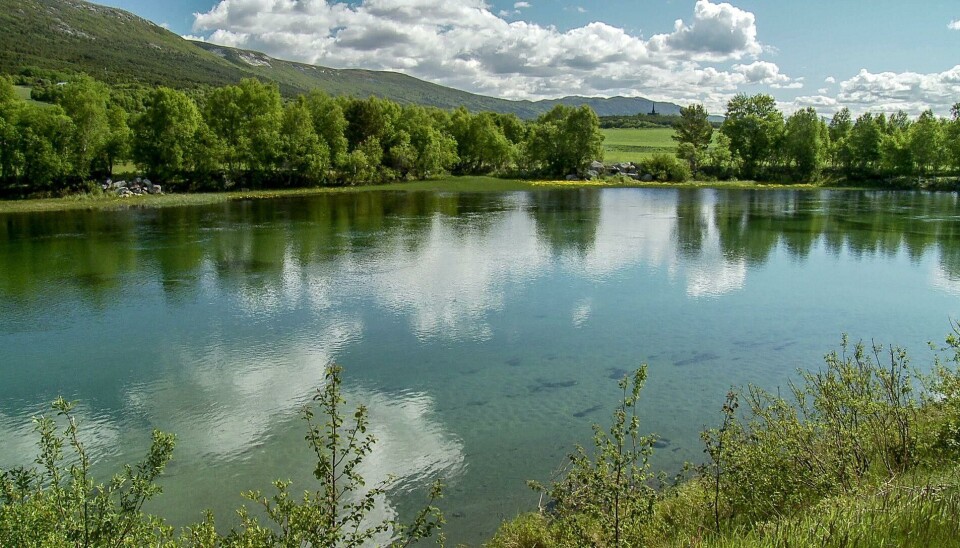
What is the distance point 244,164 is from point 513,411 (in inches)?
2429

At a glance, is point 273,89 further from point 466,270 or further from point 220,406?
point 220,406

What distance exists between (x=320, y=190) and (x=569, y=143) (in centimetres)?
3725

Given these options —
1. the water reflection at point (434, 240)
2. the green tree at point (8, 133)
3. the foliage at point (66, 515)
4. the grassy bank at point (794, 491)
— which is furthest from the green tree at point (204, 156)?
the foliage at point (66, 515)

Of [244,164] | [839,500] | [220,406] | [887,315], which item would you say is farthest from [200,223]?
[839,500]

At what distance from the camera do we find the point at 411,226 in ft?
136

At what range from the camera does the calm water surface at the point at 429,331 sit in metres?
11.9

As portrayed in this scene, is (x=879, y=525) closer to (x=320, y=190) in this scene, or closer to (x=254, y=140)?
(x=320, y=190)

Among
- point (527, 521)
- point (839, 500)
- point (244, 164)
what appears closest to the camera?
point (839, 500)

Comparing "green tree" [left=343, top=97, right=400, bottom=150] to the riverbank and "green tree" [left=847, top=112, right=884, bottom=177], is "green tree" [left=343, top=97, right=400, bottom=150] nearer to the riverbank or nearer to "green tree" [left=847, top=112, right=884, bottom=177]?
the riverbank

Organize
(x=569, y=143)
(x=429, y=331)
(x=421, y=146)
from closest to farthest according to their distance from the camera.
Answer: (x=429, y=331) < (x=421, y=146) < (x=569, y=143)

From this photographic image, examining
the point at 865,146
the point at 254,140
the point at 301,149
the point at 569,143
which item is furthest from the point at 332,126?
the point at 865,146

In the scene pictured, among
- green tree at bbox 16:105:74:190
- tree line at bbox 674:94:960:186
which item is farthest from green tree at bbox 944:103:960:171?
green tree at bbox 16:105:74:190

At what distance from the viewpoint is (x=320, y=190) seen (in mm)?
67625

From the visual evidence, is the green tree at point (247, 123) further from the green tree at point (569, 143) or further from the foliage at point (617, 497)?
the foliage at point (617, 497)
